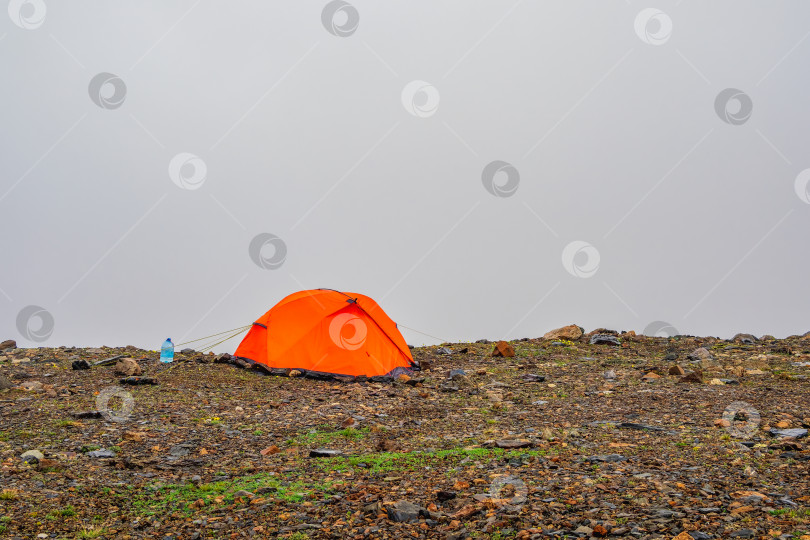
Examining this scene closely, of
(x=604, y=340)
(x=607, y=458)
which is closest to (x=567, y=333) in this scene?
(x=604, y=340)

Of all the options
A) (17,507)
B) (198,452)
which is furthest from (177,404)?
(17,507)

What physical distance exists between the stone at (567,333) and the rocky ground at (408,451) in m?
3.82

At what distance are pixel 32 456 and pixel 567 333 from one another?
15341 millimetres

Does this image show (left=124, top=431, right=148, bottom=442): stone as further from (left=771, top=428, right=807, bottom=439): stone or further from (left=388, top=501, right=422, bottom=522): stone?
(left=771, top=428, right=807, bottom=439): stone

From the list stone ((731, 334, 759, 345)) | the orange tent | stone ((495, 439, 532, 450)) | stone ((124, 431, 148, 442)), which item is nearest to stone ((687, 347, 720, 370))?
stone ((731, 334, 759, 345))

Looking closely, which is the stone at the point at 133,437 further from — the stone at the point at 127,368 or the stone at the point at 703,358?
the stone at the point at 703,358

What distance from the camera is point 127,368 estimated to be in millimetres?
13312

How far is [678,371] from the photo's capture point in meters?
13.7

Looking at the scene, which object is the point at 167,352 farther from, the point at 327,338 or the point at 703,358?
the point at 703,358

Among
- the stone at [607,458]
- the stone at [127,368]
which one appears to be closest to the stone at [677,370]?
the stone at [607,458]

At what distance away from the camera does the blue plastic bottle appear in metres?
14.8

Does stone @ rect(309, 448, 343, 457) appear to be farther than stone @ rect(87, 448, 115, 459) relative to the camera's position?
Yes

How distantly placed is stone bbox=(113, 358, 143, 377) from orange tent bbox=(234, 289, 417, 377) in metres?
2.82

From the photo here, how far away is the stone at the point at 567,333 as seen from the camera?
63.6 feet
